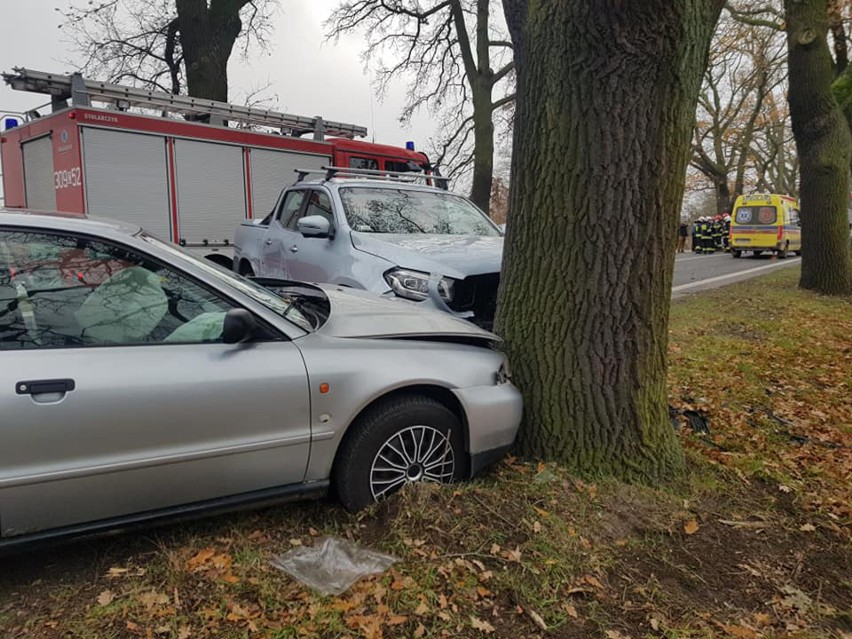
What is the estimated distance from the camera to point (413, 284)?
4969 mm

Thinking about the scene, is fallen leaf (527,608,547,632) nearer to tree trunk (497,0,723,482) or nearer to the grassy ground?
the grassy ground

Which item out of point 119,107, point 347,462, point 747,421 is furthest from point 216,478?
point 119,107

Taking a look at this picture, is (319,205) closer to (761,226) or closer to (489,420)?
(489,420)

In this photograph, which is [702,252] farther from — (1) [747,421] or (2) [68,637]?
(2) [68,637]

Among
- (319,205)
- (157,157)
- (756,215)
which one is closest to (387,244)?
(319,205)

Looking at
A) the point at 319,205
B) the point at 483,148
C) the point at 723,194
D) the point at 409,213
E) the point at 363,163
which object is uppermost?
the point at 723,194

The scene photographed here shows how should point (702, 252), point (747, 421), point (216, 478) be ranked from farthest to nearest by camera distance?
1. point (702, 252)
2. point (747, 421)
3. point (216, 478)

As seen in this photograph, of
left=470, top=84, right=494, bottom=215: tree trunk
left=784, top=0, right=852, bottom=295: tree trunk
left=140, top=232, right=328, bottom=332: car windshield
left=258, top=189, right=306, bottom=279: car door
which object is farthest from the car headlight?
left=470, top=84, right=494, bottom=215: tree trunk

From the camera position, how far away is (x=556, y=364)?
362cm

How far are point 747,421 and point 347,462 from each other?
10.4 ft

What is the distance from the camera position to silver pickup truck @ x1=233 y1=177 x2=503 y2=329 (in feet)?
16.2

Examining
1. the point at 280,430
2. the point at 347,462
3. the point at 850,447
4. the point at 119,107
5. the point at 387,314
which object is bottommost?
the point at 850,447

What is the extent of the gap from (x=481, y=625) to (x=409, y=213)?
4505mm

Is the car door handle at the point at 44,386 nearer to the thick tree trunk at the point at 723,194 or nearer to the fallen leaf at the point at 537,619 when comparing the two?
the fallen leaf at the point at 537,619
